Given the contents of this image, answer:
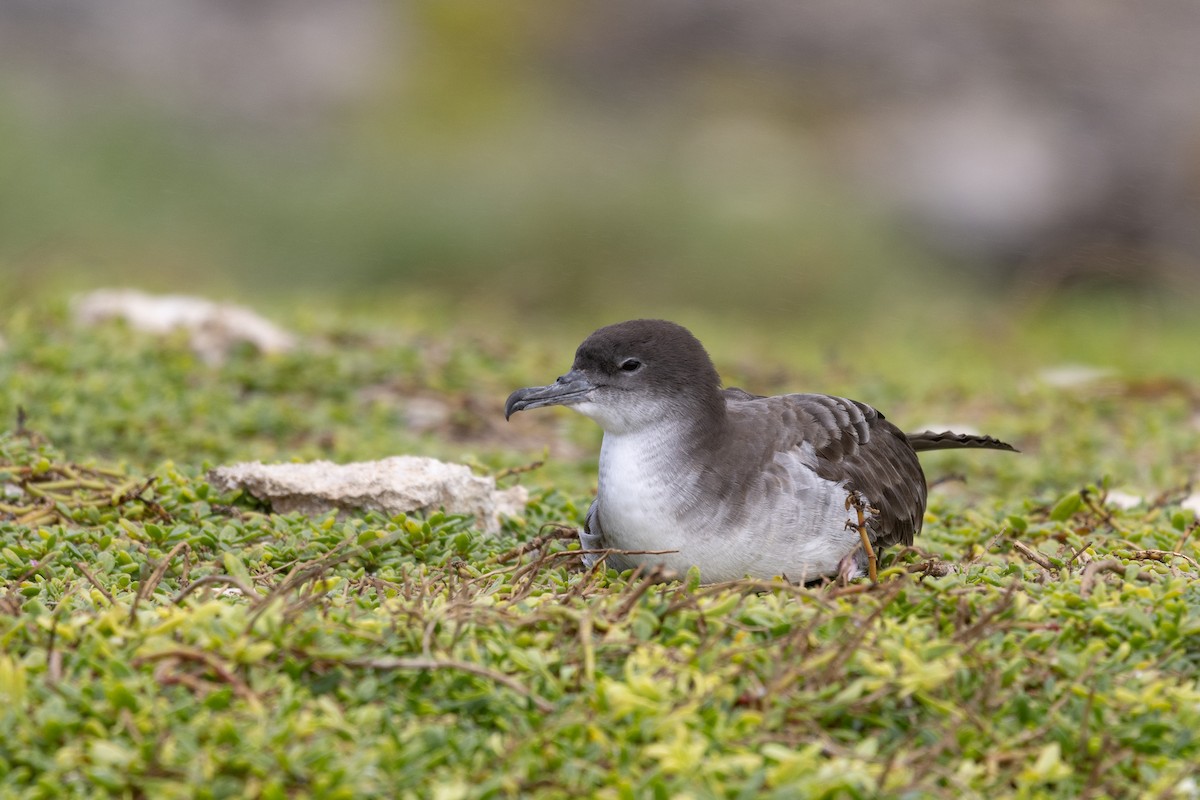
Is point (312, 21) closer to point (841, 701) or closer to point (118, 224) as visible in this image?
point (118, 224)

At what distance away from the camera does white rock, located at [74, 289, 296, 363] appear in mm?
8211

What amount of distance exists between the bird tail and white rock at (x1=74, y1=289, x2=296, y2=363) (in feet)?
13.8

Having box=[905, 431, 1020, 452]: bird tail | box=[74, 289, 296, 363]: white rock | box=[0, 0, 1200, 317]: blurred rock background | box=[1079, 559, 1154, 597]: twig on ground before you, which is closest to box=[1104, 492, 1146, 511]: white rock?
box=[905, 431, 1020, 452]: bird tail

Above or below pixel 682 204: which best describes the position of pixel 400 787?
below

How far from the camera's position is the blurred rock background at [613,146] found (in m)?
15.2

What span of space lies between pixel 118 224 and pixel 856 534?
12.6 metres

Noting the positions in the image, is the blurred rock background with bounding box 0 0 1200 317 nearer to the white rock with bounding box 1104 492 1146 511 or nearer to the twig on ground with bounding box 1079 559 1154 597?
the white rock with bounding box 1104 492 1146 511

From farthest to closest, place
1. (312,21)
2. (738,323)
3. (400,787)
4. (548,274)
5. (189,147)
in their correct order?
Result: (312,21), (189,147), (548,274), (738,323), (400,787)

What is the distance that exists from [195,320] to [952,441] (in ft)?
16.8

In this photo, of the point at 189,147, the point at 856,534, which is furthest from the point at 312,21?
the point at 856,534

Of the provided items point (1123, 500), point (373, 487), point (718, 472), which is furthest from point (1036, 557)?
point (373, 487)

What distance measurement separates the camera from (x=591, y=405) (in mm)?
4793

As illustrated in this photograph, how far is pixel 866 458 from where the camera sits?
16.0 feet

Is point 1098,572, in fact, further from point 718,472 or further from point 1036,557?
point 718,472
